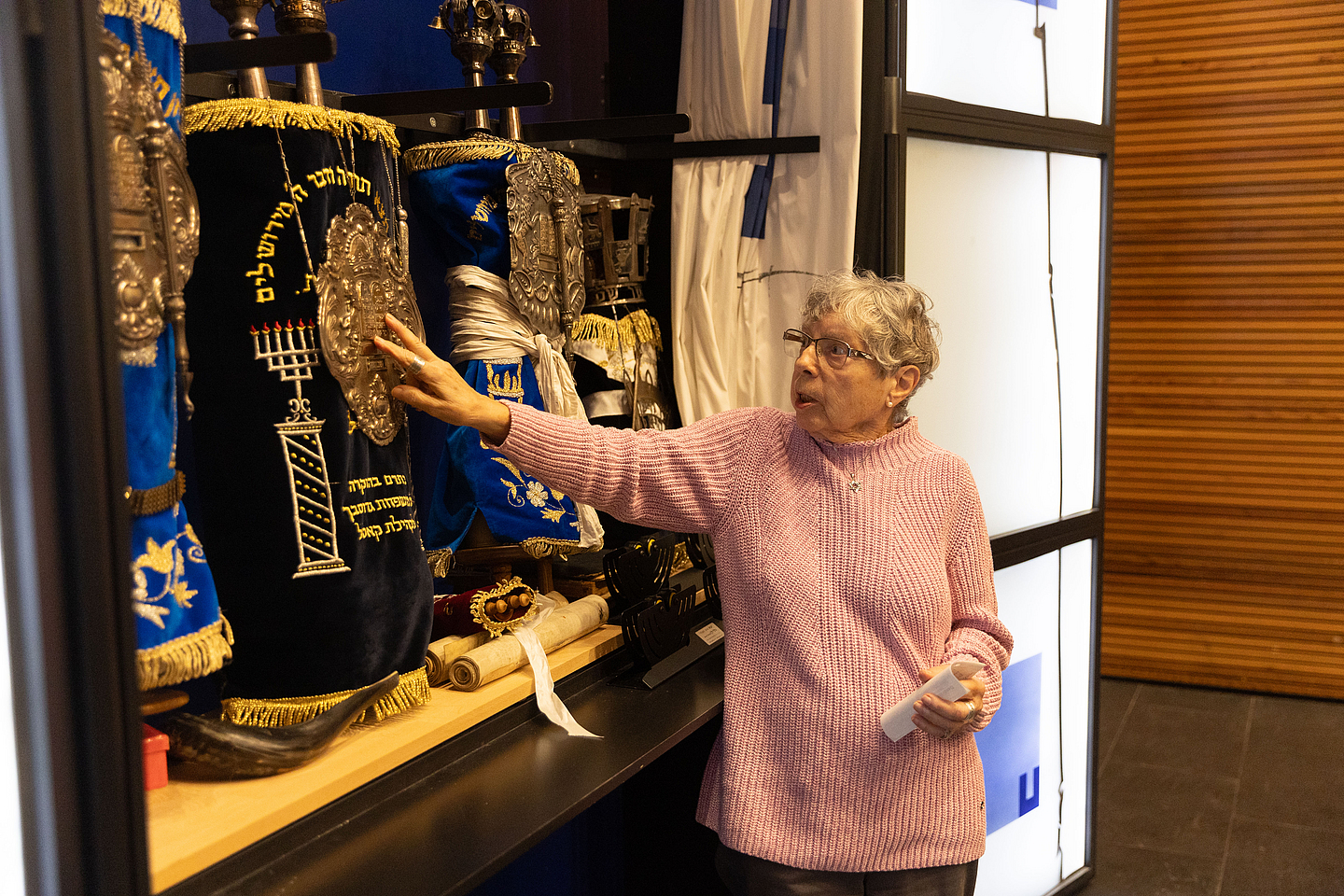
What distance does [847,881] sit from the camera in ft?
5.14

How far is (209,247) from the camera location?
1272 mm

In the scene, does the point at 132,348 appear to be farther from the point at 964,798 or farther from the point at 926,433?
the point at 926,433

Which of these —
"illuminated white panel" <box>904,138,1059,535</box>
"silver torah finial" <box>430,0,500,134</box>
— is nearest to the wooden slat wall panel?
"illuminated white panel" <box>904,138,1059,535</box>

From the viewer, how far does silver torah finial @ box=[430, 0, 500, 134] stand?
176cm

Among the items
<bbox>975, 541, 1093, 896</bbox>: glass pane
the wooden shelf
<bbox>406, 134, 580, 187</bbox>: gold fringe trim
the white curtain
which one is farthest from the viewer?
<bbox>975, 541, 1093, 896</bbox>: glass pane

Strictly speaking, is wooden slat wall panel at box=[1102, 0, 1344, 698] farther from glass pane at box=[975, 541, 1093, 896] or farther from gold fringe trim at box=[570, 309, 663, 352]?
gold fringe trim at box=[570, 309, 663, 352]

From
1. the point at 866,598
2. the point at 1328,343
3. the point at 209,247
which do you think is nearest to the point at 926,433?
the point at 866,598

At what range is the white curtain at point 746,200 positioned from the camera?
222 centimetres

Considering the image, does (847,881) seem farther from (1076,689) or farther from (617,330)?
(1076,689)

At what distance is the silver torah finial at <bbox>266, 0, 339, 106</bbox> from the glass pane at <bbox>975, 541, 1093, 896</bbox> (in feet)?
5.97

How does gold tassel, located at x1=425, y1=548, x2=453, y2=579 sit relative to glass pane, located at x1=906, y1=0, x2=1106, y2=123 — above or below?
below

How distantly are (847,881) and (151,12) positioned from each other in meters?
1.34

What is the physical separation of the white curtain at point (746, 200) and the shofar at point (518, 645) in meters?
0.57

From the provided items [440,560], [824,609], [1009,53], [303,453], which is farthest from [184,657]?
[1009,53]
